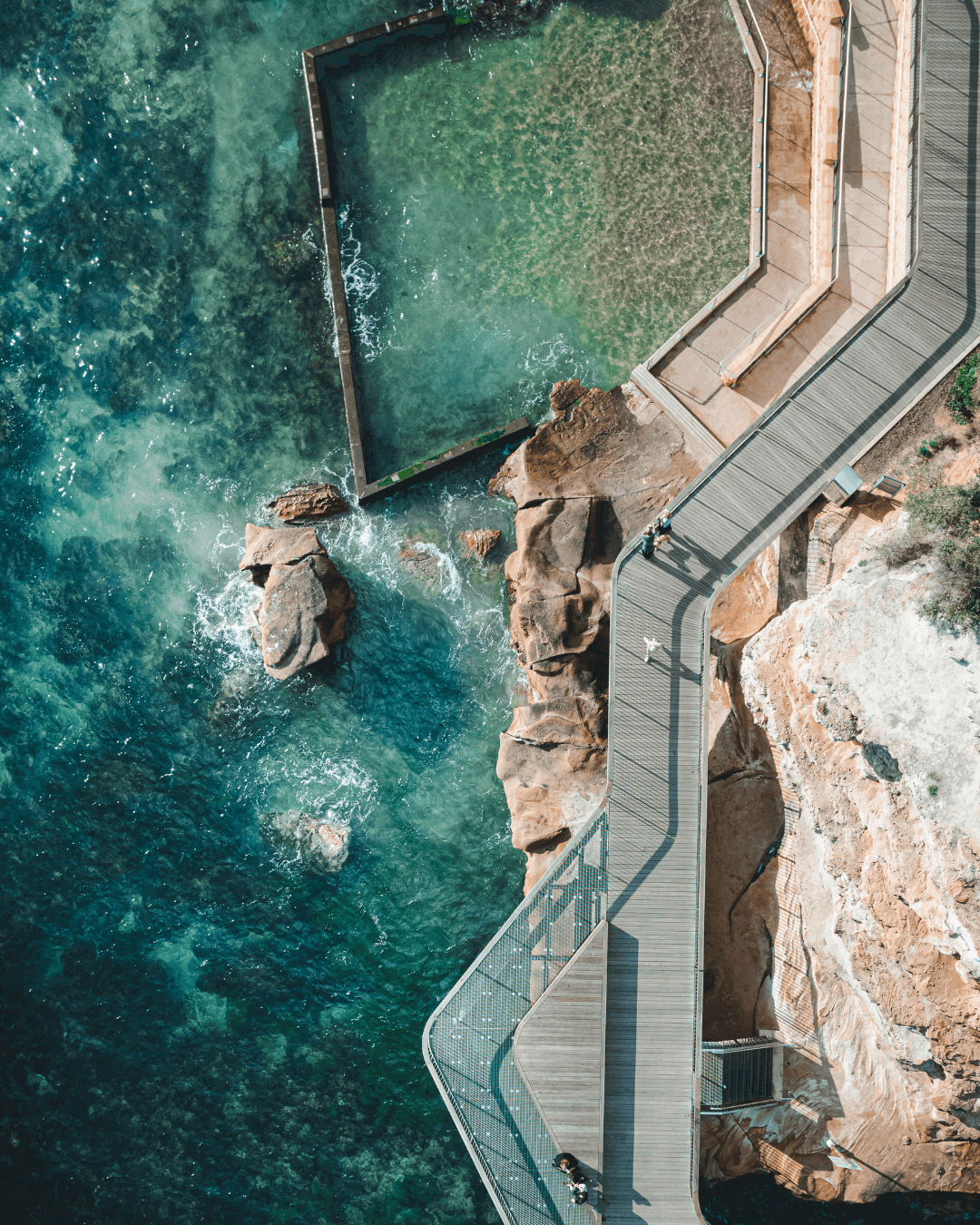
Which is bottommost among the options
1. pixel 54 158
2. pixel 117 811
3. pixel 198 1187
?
pixel 198 1187

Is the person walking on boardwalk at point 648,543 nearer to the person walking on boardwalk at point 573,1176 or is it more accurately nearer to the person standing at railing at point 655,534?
the person standing at railing at point 655,534

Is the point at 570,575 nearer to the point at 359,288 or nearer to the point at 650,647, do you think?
the point at 650,647

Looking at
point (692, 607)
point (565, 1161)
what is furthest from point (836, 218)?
point (565, 1161)

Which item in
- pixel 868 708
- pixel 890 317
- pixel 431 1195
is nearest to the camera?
pixel 868 708

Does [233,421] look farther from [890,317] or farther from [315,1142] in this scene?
[315,1142]

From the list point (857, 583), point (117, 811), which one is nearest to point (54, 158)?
point (117, 811)

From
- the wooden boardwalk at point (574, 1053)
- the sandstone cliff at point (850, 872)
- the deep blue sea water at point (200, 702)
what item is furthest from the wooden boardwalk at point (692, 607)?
the deep blue sea water at point (200, 702)

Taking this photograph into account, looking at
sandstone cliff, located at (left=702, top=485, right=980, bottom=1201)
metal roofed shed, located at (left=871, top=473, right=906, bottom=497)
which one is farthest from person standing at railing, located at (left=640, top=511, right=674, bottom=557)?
metal roofed shed, located at (left=871, top=473, right=906, bottom=497)
